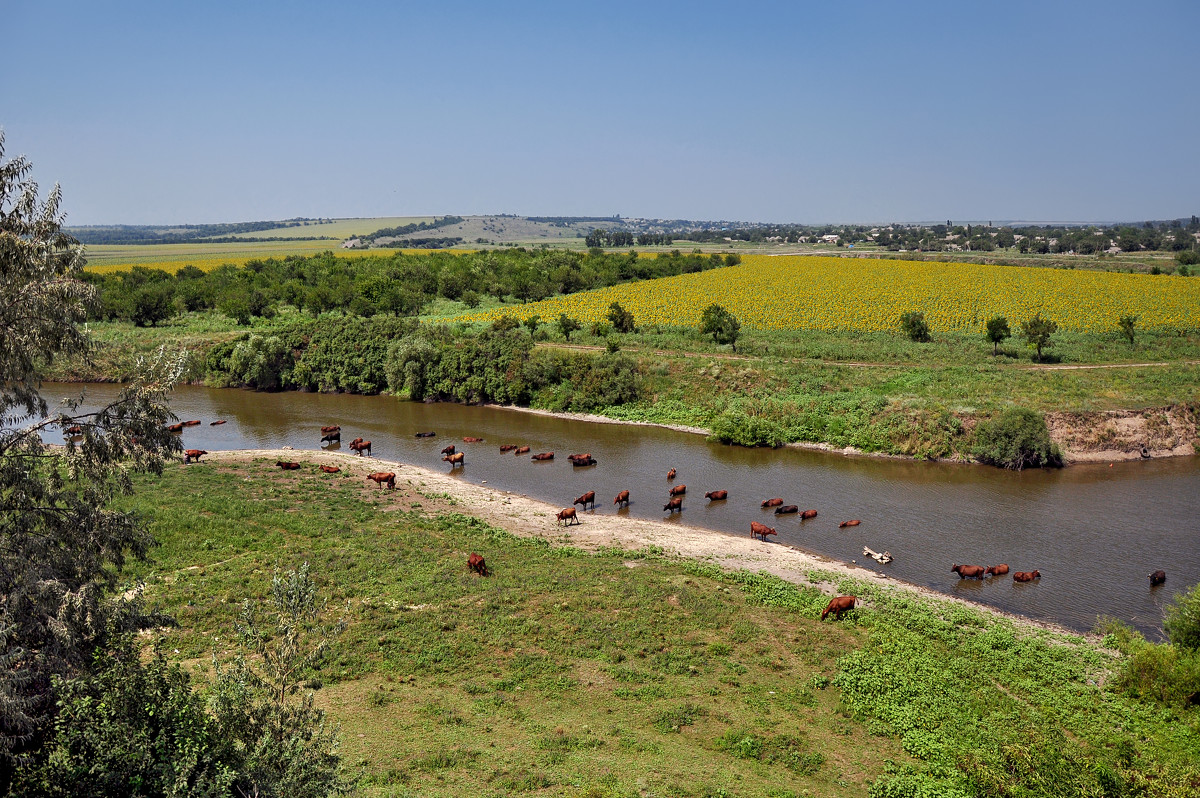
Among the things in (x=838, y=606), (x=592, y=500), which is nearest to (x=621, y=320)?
(x=592, y=500)

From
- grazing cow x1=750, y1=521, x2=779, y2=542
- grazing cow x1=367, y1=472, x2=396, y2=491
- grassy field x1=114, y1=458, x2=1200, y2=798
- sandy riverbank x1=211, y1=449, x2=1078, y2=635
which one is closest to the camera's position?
grassy field x1=114, y1=458, x2=1200, y2=798

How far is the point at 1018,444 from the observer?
38.4 m

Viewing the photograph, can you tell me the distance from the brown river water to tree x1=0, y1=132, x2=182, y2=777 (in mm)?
23683

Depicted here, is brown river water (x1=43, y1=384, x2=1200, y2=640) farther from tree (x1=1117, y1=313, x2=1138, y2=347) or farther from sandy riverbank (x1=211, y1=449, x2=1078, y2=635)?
tree (x1=1117, y1=313, x2=1138, y2=347)

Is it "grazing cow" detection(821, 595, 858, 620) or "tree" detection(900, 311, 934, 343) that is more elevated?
"tree" detection(900, 311, 934, 343)

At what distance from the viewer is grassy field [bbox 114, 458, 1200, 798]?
13.9 metres

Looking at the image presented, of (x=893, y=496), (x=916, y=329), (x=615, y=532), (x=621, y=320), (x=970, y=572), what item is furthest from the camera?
(x=621, y=320)

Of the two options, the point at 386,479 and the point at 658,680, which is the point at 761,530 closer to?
the point at 658,680

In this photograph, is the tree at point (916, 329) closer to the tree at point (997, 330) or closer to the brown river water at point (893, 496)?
the tree at point (997, 330)

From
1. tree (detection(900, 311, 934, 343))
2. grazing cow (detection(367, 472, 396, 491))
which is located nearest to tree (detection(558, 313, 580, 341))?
tree (detection(900, 311, 934, 343))

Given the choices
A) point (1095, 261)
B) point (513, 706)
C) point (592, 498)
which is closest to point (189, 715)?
point (513, 706)

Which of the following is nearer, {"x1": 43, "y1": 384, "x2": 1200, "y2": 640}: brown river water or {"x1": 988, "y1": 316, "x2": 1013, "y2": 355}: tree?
{"x1": 43, "y1": 384, "x2": 1200, "y2": 640}: brown river water

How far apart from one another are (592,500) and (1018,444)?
2297 centimetres

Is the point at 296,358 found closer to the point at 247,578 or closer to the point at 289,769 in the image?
the point at 247,578
